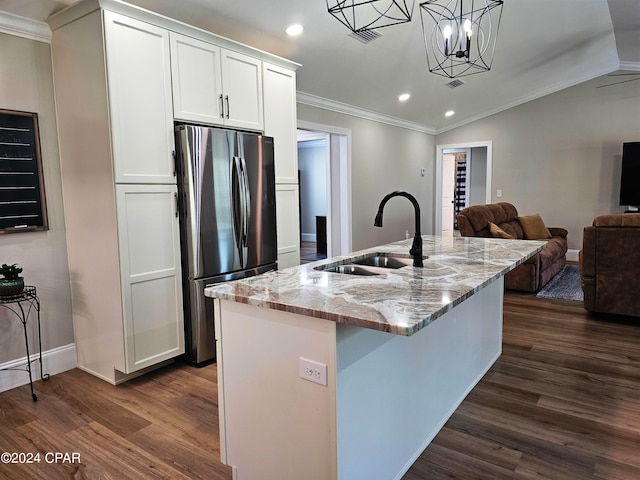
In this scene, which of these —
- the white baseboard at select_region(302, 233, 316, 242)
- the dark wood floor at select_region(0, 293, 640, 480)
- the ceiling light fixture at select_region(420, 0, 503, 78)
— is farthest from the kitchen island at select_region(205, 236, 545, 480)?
the white baseboard at select_region(302, 233, 316, 242)

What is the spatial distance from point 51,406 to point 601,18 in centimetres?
630

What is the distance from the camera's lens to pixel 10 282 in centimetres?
263

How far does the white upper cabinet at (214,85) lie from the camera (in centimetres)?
302

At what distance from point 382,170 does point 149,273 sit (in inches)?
190

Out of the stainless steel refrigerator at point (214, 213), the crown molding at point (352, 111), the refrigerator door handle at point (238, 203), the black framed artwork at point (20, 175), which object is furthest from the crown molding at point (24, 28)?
the crown molding at point (352, 111)

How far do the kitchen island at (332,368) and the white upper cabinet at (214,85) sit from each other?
160 centimetres

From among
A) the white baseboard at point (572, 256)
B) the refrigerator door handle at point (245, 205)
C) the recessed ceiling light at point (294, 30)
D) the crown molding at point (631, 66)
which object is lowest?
the white baseboard at point (572, 256)

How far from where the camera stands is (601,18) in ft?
16.1

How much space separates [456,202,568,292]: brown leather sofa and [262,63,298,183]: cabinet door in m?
2.53

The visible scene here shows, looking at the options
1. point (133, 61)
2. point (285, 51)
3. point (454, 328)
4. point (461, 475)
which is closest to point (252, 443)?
point (461, 475)

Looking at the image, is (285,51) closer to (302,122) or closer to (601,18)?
(302,122)

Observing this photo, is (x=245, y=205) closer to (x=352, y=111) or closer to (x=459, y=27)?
(x=459, y=27)

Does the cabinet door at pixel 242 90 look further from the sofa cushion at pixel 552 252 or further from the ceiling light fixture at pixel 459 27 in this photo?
the sofa cushion at pixel 552 252

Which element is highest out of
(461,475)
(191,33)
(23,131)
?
(191,33)
